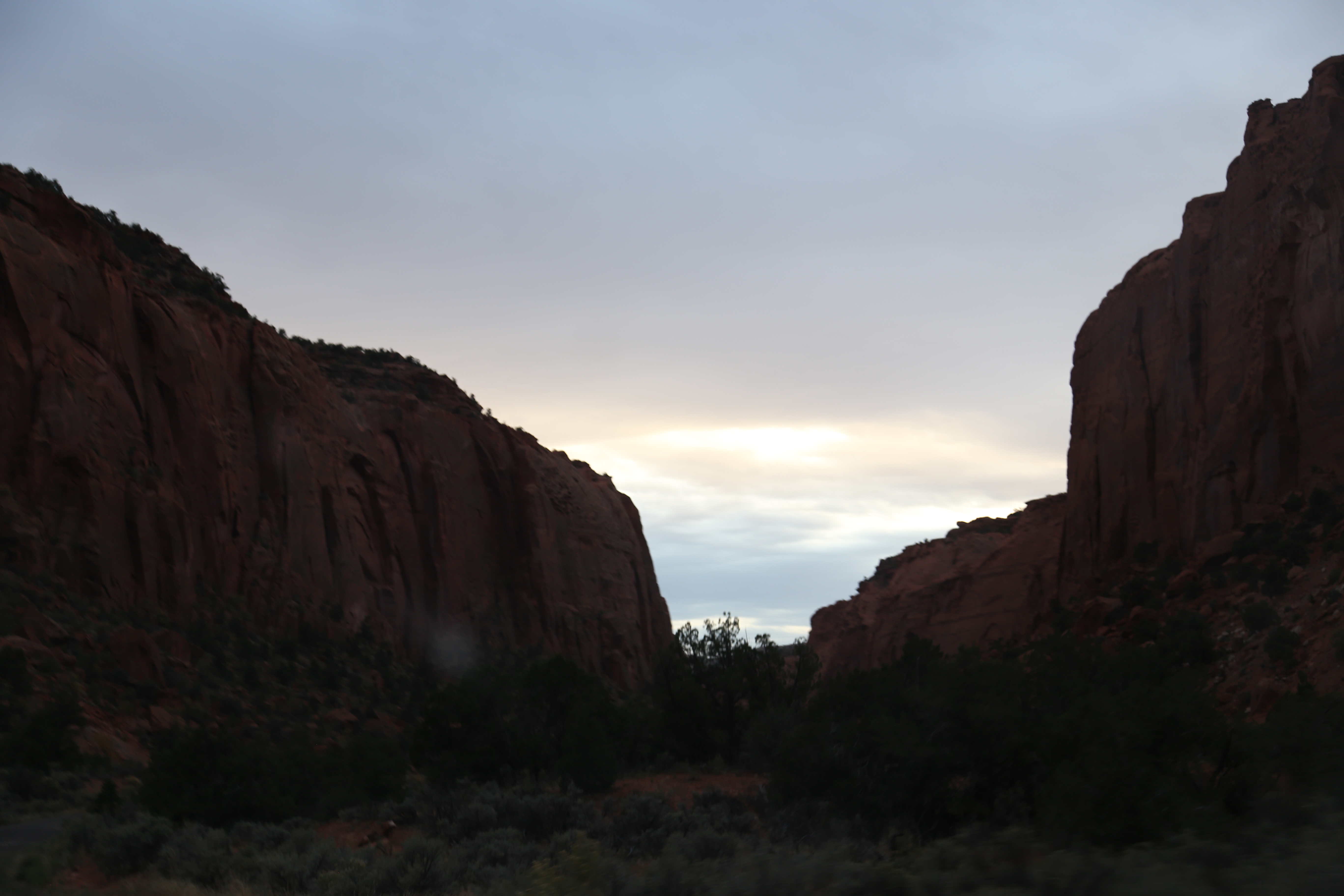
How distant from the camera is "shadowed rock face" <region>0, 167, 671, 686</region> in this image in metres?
30.2

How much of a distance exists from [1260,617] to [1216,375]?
16.9 meters

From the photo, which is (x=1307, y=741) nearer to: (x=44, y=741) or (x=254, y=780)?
(x=254, y=780)

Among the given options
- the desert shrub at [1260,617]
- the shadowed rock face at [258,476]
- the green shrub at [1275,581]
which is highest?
the shadowed rock face at [258,476]

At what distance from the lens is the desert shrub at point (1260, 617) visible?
2483 centimetres

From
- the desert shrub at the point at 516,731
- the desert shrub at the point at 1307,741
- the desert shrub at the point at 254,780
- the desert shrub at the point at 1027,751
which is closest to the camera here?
the desert shrub at the point at 1307,741

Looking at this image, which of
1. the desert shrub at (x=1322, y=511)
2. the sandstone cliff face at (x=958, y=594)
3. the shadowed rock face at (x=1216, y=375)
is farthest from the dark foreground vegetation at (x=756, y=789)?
the sandstone cliff face at (x=958, y=594)

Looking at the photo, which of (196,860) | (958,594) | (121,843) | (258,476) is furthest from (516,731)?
(958,594)

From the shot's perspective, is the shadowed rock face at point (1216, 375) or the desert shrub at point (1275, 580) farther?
the shadowed rock face at point (1216, 375)

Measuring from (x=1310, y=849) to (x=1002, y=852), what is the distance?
2.28m

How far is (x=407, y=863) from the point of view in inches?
482

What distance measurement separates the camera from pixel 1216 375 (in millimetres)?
38531

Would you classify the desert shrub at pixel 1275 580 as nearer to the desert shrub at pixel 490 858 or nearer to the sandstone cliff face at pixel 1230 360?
the sandstone cliff face at pixel 1230 360

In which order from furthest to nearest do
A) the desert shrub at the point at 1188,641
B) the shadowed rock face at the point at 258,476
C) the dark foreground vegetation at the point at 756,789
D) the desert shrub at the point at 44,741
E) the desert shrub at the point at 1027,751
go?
the shadowed rock face at the point at 258,476, the desert shrub at the point at 1188,641, the desert shrub at the point at 44,741, the desert shrub at the point at 1027,751, the dark foreground vegetation at the point at 756,789

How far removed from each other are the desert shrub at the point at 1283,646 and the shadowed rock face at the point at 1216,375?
10.5 metres
